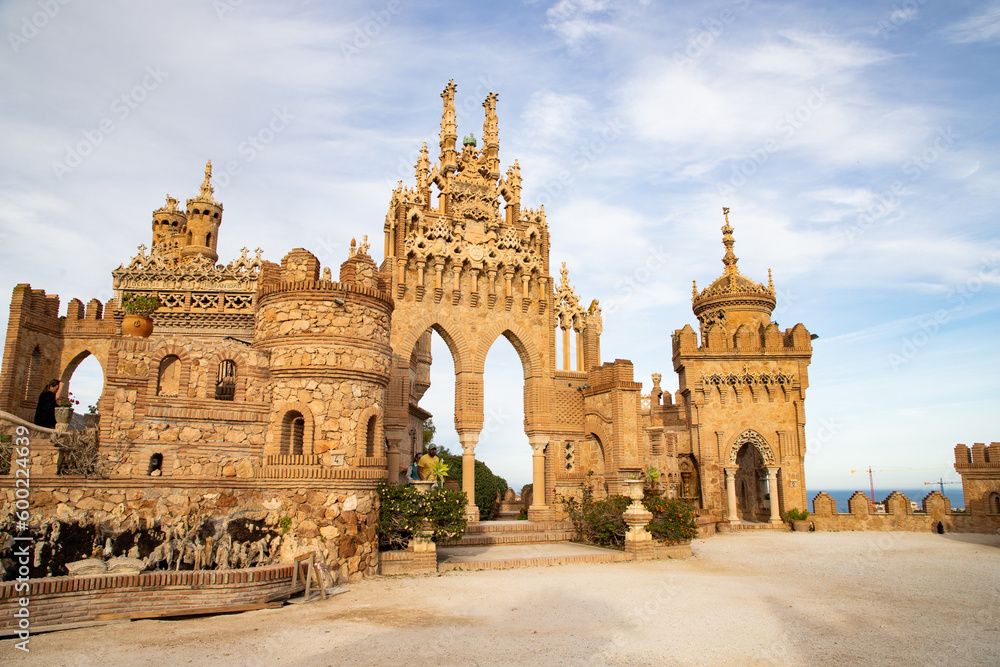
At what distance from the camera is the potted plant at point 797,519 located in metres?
22.9

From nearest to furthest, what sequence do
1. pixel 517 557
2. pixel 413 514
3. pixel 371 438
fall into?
pixel 371 438 < pixel 413 514 < pixel 517 557

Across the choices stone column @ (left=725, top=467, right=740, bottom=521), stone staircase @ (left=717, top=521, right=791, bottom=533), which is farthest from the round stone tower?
→ stone column @ (left=725, top=467, right=740, bottom=521)

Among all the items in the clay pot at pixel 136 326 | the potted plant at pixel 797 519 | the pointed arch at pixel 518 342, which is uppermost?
the pointed arch at pixel 518 342

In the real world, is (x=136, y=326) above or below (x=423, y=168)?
below

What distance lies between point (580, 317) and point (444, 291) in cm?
488

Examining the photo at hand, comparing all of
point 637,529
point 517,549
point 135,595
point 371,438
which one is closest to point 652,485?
point 637,529

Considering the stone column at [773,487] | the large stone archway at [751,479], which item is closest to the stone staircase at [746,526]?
the large stone archway at [751,479]

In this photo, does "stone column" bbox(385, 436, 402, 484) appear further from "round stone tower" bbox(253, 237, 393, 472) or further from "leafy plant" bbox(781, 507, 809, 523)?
"leafy plant" bbox(781, 507, 809, 523)

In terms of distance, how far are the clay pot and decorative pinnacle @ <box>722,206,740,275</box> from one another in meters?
21.2

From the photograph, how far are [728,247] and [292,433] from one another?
2083 cm

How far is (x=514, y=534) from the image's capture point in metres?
17.6

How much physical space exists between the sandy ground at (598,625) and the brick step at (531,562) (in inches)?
21.2

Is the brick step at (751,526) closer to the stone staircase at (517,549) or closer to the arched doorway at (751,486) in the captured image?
the arched doorway at (751,486)

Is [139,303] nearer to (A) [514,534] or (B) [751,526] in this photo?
(A) [514,534]
